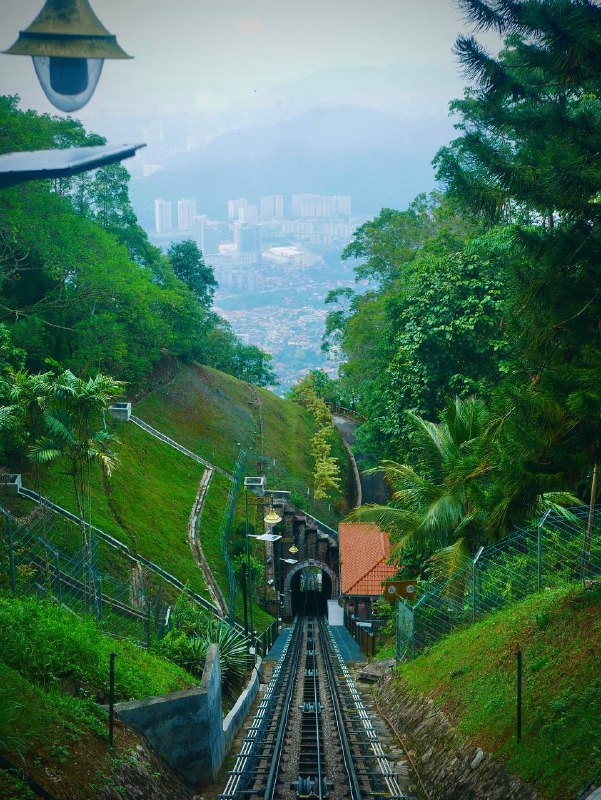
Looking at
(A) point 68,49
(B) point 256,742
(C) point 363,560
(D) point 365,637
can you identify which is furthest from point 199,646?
(C) point 363,560

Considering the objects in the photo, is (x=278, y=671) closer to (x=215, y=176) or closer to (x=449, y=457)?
(x=449, y=457)

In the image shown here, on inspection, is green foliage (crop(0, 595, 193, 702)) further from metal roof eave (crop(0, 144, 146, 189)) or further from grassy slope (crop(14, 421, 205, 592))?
grassy slope (crop(14, 421, 205, 592))

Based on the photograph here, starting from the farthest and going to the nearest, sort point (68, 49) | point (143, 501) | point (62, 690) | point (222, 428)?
point (222, 428) < point (143, 501) < point (62, 690) < point (68, 49)

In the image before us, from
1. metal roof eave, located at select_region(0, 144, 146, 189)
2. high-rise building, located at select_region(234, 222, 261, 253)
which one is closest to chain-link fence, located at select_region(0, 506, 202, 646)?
metal roof eave, located at select_region(0, 144, 146, 189)

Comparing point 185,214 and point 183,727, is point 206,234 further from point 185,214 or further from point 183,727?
point 183,727

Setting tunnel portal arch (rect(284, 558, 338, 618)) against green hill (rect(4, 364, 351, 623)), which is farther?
tunnel portal arch (rect(284, 558, 338, 618))

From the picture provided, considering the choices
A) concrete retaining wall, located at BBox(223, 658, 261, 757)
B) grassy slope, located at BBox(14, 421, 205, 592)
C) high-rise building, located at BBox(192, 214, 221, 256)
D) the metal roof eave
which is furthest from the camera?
high-rise building, located at BBox(192, 214, 221, 256)

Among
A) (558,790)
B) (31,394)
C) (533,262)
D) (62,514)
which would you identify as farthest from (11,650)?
(62,514)
